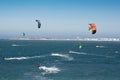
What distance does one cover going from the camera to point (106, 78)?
3270 inches

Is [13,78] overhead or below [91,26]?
below

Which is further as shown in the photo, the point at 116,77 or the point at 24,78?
the point at 116,77

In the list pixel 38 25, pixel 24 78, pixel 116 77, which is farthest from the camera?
pixel 116 77

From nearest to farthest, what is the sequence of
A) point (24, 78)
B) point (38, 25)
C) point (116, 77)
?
1. point (38, 25)
2. point (24, 78)
3. point (116, 77)

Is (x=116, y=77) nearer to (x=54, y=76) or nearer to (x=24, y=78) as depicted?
(x=54, y=76)

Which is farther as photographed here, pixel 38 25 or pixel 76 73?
pixel 76 73

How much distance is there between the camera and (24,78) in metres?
79.8

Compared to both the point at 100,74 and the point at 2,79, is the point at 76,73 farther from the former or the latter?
the point at 2,79

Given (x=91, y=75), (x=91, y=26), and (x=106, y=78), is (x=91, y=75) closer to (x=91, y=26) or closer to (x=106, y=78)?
(x=106, y=78)

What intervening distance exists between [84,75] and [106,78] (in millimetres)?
5438

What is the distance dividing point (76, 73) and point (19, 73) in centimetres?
1426

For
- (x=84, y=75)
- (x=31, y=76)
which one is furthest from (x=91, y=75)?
(x=31, y=76)

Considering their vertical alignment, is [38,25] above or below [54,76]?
above

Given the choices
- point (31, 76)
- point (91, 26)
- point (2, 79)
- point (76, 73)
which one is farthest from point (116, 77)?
point (91, 26)
